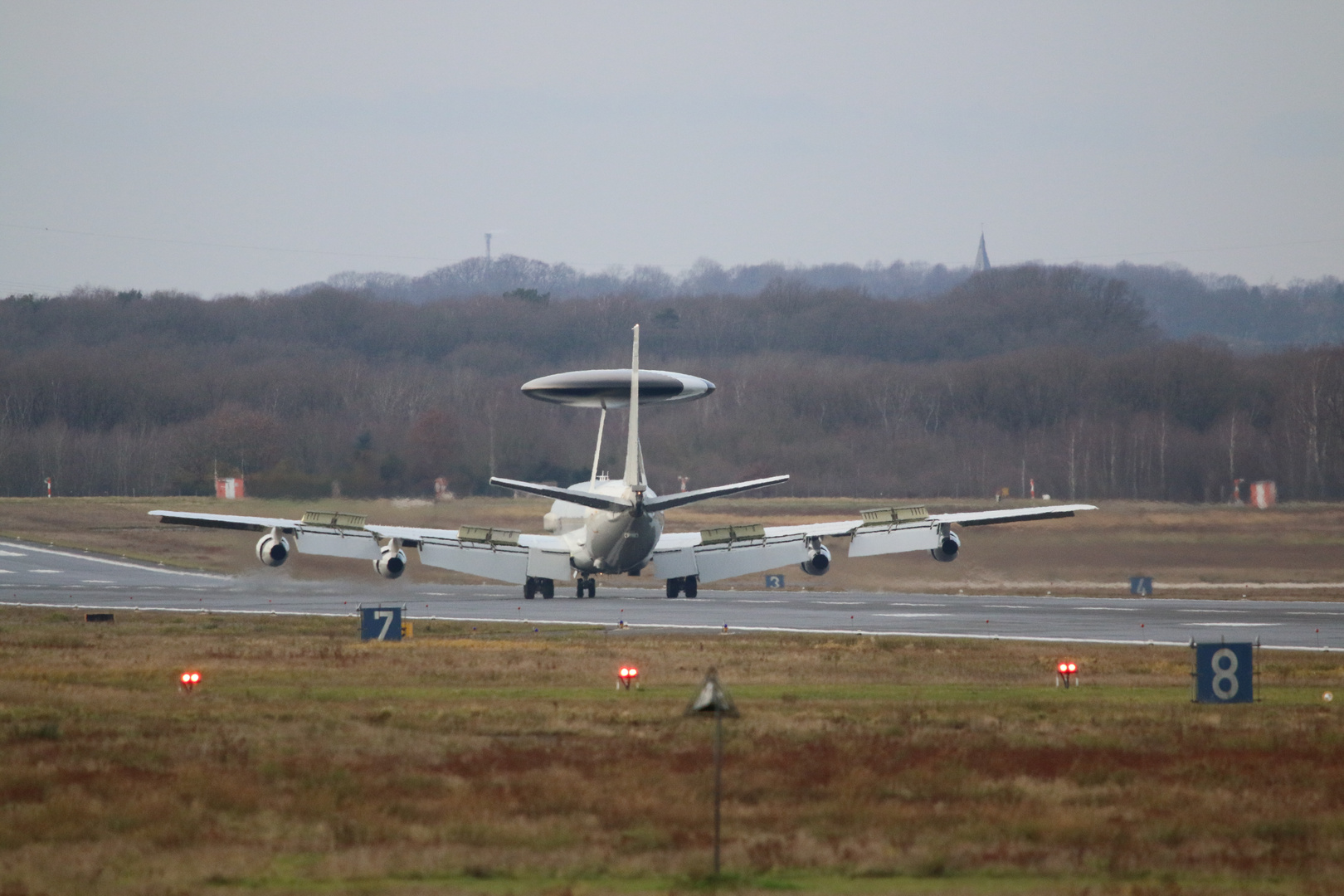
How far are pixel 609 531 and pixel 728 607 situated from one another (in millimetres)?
6178

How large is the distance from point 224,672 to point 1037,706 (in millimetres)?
18127

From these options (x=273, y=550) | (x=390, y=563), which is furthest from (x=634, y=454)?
(x=273, y=550)

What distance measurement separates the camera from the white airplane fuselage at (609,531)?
57.9 m

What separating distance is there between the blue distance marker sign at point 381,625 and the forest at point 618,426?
2511 cm

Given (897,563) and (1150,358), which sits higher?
(1150,358)

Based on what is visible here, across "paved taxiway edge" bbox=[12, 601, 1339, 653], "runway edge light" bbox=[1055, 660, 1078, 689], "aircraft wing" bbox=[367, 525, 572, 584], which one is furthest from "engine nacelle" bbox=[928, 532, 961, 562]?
"runway edge light" bbox=[1055, 660, 1078, 689]

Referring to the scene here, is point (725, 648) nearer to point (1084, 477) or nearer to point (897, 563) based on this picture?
point (897, 563)

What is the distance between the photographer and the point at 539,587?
2630 inches

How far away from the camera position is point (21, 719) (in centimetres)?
2628

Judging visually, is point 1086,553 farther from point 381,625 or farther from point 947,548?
point 381,625

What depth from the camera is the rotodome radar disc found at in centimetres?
6519

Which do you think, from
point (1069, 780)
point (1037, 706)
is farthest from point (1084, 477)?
point (1069, 780)

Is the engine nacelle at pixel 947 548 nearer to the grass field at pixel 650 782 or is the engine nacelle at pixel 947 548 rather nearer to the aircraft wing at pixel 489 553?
the aircraft wing at pixel 489 553

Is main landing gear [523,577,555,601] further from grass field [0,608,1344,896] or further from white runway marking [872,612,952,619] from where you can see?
grass field [0,608,1344,896]
